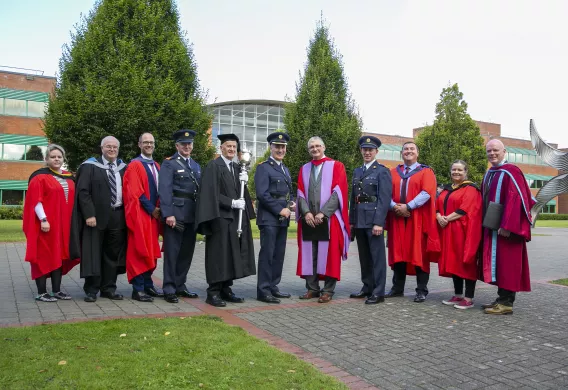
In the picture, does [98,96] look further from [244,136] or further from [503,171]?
[244,136]

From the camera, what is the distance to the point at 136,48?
1577cm

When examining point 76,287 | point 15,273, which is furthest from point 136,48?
point 76,287

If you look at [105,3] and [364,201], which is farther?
[105,3]

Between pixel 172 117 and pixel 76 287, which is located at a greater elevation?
pixel 172 117

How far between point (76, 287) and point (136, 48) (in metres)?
10.1

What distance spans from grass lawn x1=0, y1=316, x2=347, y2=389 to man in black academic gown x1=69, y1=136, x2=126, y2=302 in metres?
1.70

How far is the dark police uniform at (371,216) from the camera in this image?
7.08 meters

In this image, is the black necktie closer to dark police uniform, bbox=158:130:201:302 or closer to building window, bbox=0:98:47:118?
dark police uniform, bbox=158:130:201:302

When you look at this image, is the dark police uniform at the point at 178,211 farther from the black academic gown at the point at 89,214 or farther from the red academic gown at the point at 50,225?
the red academic gown at the point at 50,225

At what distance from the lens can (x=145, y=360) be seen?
406cm

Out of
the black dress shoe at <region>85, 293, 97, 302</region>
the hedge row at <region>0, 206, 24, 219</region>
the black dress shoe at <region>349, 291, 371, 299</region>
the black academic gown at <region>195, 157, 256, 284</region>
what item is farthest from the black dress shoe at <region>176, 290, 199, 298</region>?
the hedge row at <region>0, 206, 24, 219</region>

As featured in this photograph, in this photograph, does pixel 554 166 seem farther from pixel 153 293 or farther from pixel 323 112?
pixel 323 112

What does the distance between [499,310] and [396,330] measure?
1.81 metres

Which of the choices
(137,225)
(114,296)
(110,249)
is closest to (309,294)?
(137,225)
